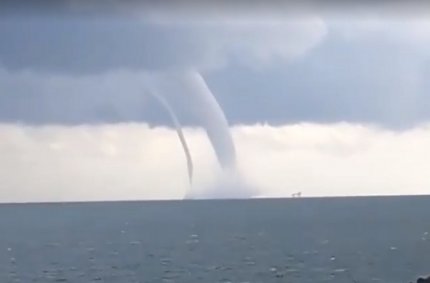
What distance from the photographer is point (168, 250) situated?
6184cm

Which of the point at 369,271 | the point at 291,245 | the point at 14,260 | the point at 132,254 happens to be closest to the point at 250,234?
the point at 291,245

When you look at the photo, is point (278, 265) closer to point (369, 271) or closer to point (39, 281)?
point (369, 271)

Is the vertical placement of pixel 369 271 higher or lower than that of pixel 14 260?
lower

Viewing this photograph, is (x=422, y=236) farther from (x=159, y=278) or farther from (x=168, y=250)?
(x=159, y=278)

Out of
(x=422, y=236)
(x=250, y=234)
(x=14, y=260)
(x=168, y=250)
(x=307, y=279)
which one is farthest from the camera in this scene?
(x=250, y=234)

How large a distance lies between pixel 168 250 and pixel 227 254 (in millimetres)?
5828

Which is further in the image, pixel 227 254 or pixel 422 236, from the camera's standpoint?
pixel 422 236

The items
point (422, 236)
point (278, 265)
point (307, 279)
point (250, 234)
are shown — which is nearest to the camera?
point (307, 279)

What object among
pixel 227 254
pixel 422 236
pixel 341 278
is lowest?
pixel 341 278

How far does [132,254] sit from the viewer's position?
59.1 m

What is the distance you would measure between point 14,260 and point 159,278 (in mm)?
16181

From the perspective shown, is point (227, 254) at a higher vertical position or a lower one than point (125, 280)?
higher

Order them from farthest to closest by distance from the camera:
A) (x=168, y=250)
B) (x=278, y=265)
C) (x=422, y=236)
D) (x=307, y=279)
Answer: (x=422, y=236) → (x=168, y=250) → (x=278, y=265) → (x=307, y=279)

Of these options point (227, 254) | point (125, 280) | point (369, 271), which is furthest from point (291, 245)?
point (125, 280)
